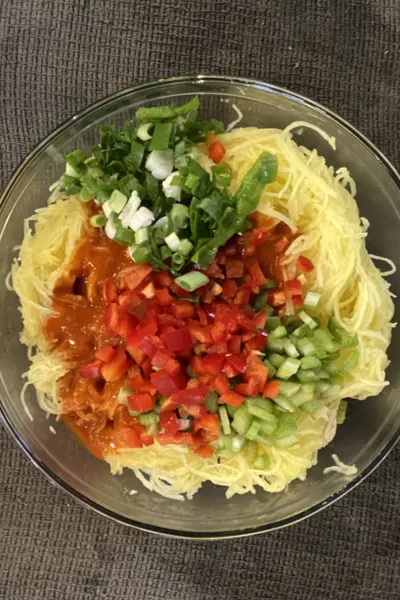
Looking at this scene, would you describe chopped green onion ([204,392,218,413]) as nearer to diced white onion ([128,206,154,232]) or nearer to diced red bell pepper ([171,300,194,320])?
diced red bell pepper ([171,300,194,320])

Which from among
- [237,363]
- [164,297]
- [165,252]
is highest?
[165,252]

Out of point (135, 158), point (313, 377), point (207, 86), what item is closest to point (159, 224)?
point (135, 158)

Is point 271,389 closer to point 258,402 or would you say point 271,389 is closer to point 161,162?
point 258,402

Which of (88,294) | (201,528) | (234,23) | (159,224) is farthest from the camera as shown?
(234,23)

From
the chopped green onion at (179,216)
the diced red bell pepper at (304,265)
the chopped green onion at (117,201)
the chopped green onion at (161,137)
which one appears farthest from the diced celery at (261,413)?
the chopped green onion at (161,137)

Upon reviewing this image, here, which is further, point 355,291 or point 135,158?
point 355,291

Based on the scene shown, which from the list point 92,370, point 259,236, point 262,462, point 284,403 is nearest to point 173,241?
point 259,236

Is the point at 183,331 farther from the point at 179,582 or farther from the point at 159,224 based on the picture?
the point at 179,582
